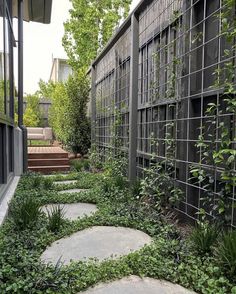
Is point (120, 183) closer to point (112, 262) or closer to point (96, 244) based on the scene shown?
point (96, 244)

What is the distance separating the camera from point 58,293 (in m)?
1.69

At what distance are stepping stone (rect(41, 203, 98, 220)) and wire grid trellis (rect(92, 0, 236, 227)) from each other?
41.6 inches

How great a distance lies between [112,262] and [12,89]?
4.42 metres

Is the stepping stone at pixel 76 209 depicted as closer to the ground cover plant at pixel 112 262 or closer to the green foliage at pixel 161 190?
the ground cover plant at pixel 112 262

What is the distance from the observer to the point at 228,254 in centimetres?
188

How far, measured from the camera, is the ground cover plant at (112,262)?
5.87 feet

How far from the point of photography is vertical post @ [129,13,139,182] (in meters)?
4.52

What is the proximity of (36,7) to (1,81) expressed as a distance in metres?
4.55

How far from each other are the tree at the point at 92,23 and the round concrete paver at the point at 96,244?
33.8ft

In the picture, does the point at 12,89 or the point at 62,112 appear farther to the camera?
the point at 62,112

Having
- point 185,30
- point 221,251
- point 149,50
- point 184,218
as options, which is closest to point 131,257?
point 221,251

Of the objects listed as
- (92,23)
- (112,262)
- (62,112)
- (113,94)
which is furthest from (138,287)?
(92,23)

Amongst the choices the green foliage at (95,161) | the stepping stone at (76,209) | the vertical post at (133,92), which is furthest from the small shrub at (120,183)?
the green foliage at (95,161)

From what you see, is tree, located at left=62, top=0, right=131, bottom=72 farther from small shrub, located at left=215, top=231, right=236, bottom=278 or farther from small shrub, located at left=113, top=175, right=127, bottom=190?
small shrub, located at left=215, top=231, right=236, bottom=278
